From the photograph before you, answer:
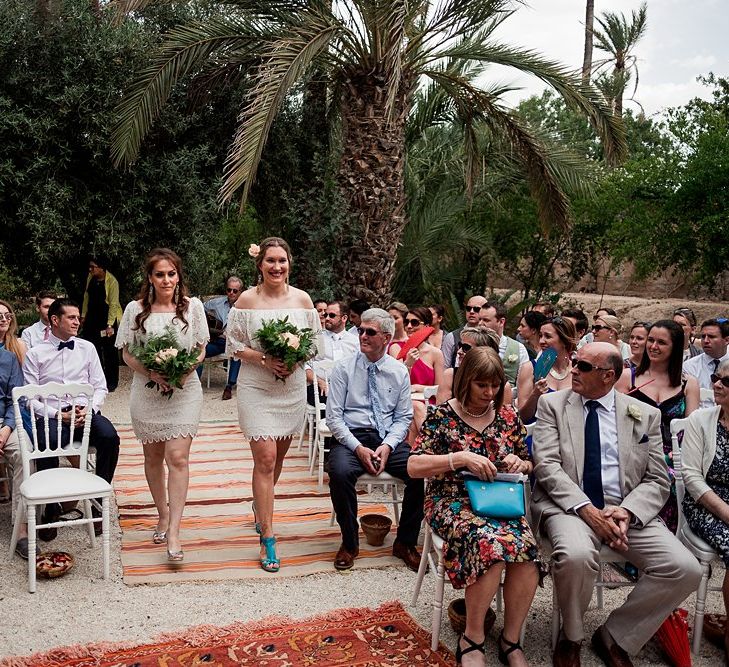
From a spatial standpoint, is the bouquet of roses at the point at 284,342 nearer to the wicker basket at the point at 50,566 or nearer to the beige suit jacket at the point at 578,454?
the beige suit jacket at the point at 578,454

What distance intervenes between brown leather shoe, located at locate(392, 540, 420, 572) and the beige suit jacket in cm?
110

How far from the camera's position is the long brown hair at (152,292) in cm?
478

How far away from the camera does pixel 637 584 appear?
379 cm

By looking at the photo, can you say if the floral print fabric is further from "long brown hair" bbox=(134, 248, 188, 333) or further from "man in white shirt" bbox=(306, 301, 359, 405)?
"man in white shirt" bbox=(306, 301, 359, 405)

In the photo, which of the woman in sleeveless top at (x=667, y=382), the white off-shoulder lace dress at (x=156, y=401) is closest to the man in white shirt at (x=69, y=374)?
the white off-shoulder lace dress at (x=156, y=401)

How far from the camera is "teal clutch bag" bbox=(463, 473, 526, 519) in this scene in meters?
3.70

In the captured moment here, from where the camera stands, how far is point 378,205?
1049 centimetres

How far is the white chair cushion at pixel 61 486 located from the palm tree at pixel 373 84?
4.96 metres

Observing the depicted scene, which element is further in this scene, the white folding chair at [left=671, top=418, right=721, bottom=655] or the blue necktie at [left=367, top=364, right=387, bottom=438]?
the blue necktie at [left=367, top=364, right=387, bottom=438]

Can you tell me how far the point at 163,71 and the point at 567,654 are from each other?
8.58 metres

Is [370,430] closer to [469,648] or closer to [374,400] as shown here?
[374,400]

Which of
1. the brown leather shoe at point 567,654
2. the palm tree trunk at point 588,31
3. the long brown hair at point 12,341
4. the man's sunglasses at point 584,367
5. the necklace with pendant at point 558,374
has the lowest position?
the brown leather shoe at point 567,654

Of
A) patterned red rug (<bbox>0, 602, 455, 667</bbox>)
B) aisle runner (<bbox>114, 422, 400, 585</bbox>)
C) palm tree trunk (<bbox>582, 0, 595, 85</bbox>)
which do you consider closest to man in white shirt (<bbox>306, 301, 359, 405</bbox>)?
aisle runner (<bbox>114, 422, 400, 585</bbox>)

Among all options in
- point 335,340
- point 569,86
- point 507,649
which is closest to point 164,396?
point 507,649
